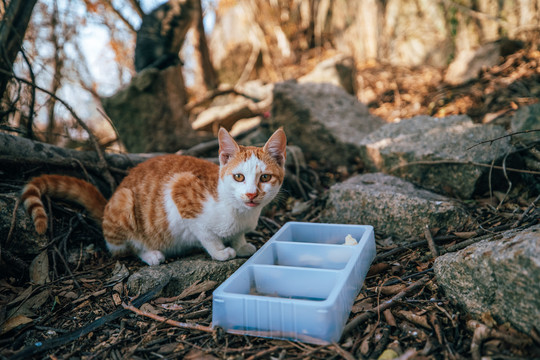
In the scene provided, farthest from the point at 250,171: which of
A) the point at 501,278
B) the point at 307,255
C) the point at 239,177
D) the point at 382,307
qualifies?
the point at 501,278

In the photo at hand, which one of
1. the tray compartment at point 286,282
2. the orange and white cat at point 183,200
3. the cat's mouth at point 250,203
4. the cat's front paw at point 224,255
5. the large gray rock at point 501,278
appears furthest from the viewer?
the cat's front paw at point 224,255

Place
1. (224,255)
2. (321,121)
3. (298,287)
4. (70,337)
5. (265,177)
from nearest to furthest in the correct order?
(70,337), (298,287), (265,177), (224,255), (321,121)

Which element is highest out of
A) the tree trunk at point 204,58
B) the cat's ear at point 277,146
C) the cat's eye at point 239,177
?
the tree trunk at point 204,58

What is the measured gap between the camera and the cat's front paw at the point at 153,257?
9.51ft

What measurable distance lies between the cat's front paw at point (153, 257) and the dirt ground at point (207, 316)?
0.14 metres

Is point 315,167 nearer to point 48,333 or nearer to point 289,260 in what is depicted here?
point 289,260

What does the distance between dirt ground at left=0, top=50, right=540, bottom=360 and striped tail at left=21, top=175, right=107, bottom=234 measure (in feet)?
0.56

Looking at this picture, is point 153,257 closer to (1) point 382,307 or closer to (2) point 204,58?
(1) point 382,307

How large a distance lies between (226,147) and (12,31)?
7.85 feet

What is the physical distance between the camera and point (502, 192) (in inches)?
131

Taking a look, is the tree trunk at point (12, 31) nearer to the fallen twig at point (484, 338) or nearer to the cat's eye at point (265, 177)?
the cat's eye at point (265, 177)

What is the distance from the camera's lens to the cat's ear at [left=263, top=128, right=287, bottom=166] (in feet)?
8.95

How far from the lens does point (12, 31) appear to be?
3.49m

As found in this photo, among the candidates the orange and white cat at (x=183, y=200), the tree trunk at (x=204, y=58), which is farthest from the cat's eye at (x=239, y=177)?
the tree trunk at (x=204, y=58)
